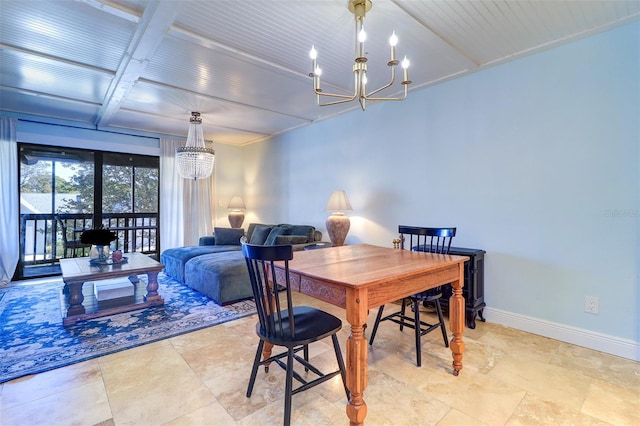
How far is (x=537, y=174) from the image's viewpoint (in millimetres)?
2623

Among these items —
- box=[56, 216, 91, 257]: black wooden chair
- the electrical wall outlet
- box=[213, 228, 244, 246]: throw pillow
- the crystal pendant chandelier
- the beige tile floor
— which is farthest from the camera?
box=[213, 228, 244, 246]: throw pillow

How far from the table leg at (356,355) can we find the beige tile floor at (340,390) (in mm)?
232

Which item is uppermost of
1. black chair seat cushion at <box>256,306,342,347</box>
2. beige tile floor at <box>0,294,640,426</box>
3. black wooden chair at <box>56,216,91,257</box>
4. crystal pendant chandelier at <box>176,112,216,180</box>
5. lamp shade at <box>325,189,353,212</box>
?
crystal pendant chandelier at <box>176,112,216,180</box>

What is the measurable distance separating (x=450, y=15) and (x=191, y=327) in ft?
10.9

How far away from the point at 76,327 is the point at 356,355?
2803mm

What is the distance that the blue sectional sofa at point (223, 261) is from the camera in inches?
136

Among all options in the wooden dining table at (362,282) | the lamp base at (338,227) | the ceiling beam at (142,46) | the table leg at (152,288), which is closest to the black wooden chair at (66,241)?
the table leg at (152,288)

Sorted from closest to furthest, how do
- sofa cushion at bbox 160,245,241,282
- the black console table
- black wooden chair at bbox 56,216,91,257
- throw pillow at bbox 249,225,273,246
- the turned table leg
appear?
1. the black console table
2. the turned table leg
3. sofa cushion at bbox 160,245,241,282
4. black wooden chair at bbox 56,216,91,257
5. throw pillow at bbox 249,225,273,246

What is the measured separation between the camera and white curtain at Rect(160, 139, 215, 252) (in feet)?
18.0

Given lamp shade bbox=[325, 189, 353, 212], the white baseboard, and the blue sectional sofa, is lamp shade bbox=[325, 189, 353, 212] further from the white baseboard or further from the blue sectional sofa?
the white baseboard

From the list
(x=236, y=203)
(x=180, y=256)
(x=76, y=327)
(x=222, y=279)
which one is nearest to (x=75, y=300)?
(x=76, y=327)

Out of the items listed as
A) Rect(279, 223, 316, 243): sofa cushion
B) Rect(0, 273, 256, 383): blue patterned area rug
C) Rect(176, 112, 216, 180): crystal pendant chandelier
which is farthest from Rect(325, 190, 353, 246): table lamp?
Rect(176, 112, 216, 180): crystal pendant chandelier

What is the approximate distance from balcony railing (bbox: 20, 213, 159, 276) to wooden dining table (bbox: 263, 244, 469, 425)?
4.57 metres

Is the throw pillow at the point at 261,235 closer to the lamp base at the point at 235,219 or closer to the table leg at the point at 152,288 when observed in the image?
the lamp base at the point at 235,219
